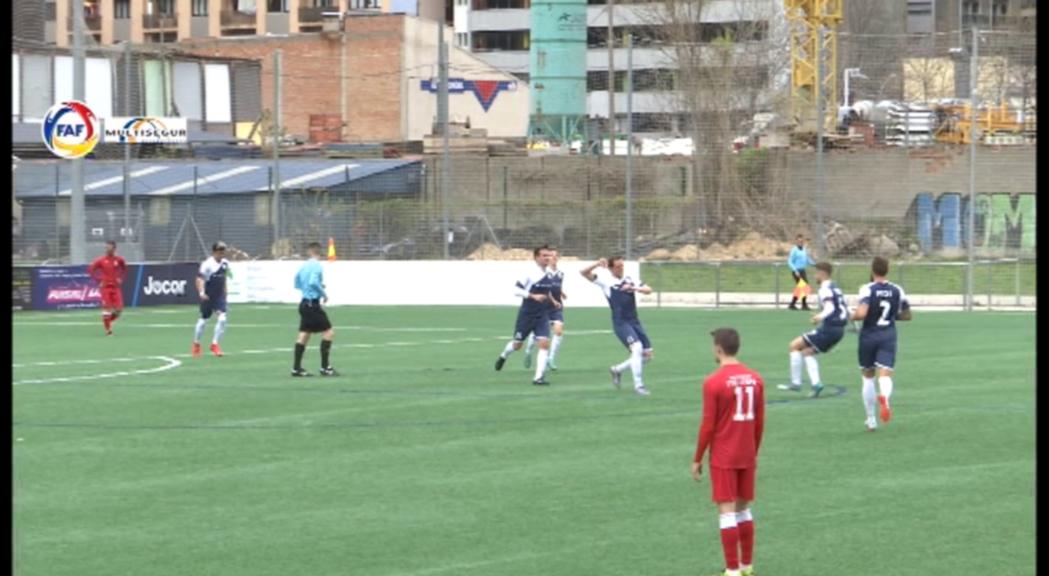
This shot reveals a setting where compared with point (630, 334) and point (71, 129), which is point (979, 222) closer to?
point (71, 129)

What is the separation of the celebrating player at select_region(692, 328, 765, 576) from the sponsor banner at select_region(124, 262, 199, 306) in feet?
125

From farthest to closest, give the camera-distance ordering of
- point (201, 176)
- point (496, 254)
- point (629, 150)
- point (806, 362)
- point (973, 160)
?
point (201, 176)
point (496, 254)
point (629, 150)
point (973, 160)
point (806, 362)

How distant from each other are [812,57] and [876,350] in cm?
3795

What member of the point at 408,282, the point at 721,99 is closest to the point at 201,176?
the point at 408,282

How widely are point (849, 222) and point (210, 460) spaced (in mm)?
32119

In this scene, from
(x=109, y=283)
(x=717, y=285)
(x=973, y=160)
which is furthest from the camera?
(x=717, y=285)

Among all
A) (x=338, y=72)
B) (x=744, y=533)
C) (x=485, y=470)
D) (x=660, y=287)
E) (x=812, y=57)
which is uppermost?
(x=338, y=72)

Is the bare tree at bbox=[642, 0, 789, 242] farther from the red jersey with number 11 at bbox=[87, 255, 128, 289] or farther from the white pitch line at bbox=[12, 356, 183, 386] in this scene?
the white pitch line at bbox=[12, 356, 183, 386]

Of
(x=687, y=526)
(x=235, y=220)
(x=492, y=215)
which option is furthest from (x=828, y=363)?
(x=235, y=220)

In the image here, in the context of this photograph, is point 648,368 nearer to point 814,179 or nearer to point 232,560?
point 232,560

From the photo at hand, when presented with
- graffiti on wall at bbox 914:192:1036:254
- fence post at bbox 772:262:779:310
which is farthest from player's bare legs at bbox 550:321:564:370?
graffiti on wall at bbox 914:192:1036:254

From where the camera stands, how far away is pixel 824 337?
22.3 meters

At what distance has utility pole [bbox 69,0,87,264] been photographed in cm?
4300

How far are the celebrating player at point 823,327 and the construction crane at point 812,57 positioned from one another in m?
21.8
